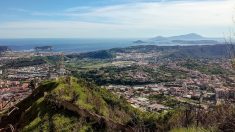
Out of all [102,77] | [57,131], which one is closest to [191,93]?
[102,77]

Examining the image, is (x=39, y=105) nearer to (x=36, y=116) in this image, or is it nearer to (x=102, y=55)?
(x=36, y=116)

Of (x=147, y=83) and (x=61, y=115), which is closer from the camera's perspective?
(x=61, y=115)

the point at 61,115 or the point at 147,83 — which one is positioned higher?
the point at 61,115

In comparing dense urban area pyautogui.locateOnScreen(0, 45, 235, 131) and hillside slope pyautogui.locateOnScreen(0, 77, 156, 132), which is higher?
hillside slope pyautogui.locateOnScreen(0, 77, 156, 132)

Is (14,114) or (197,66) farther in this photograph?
(197,66)

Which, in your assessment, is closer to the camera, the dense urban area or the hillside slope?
the hillside slope

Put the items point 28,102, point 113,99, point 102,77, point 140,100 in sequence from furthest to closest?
point 102,77, point 140,100, point 113,99, point 28,102

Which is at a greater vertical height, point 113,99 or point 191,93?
point 113,99

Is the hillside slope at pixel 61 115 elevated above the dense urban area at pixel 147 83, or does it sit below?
above

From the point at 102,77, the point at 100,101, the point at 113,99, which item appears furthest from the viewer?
the point at 102,77

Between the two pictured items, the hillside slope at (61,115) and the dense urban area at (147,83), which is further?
the dense urban area at (147,83)
